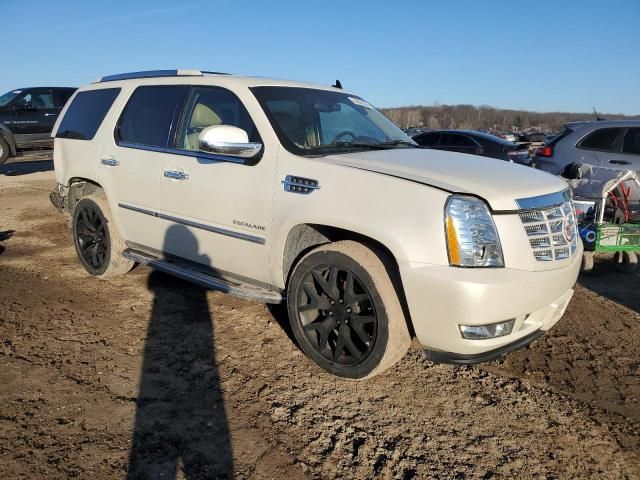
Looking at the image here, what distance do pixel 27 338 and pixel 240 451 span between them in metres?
2.17

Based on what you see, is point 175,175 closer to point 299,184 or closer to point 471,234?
point 299,184

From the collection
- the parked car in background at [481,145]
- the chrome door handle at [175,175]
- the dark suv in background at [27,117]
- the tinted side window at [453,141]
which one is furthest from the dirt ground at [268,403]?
the dark suv in background at [27,117]

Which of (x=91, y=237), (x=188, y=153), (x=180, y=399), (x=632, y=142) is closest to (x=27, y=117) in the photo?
(x=91, y=237)

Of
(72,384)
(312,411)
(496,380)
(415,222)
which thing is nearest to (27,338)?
(72,384)

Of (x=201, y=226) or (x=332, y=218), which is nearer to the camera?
(x=332, y=218)

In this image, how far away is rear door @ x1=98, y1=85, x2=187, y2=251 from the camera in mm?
4262

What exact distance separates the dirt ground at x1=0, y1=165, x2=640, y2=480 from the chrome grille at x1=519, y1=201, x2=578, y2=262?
2.90 feet

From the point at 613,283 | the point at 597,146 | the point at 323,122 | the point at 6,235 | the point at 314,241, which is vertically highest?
the point at 323,122

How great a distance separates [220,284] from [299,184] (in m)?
0.99

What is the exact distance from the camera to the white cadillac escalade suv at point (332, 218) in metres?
2.74

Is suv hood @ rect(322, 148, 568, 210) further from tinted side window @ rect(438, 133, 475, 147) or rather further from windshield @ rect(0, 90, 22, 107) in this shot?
windshield @ rect(0, 90, 22, 107)

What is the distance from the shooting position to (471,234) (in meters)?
2.71

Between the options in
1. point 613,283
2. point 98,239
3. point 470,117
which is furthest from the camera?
point 470,117

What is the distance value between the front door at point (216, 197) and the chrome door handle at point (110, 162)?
0.76m
